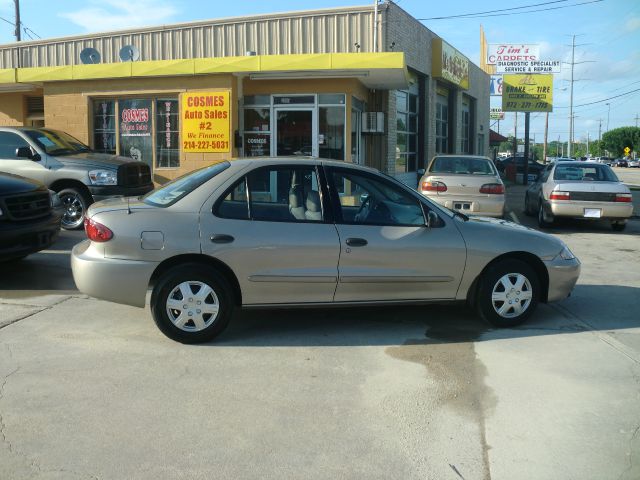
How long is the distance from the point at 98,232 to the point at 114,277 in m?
0.41

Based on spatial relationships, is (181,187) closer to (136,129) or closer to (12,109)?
(136,129)

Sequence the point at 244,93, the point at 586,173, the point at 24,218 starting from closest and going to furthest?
1. the point at 24,218
2. the point at 586,173
3. the point at 244,93

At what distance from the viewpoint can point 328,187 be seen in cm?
565

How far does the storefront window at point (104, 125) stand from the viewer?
622 inches

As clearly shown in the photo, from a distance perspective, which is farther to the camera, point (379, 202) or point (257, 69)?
point (257, 69)

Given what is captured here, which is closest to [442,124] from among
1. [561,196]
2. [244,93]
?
[244,93]

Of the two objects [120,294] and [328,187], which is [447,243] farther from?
[120,294]

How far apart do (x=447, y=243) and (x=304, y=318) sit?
5.33 feet

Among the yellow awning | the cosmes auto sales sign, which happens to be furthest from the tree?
the cosmes auto sales sign

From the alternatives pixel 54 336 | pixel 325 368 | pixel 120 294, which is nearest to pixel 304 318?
pixel 325 368

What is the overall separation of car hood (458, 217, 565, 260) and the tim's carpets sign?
17813mm

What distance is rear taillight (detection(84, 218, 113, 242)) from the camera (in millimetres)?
5300

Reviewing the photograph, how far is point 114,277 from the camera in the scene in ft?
17.3

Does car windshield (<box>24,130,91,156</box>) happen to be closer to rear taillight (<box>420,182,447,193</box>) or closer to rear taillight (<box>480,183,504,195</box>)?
rear taillight (<box>420,182,447,193</box>)
